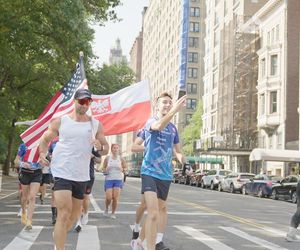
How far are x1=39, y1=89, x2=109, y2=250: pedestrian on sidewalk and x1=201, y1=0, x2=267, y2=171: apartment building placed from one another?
48.3 metres

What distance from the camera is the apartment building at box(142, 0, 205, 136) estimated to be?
106312 millimetres

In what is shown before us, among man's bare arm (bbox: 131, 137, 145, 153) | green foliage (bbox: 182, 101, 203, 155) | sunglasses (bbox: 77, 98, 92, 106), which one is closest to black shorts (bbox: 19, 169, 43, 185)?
man's bare arm (bbox: 131, 137, 145, 153)

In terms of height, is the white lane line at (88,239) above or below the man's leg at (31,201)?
below

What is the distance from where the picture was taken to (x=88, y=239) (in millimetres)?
9461

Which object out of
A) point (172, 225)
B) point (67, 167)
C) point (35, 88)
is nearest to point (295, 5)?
point (35, 88)

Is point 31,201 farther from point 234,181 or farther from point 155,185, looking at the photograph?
point 234,181

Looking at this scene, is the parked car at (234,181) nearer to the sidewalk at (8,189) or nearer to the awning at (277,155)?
the awning at (277,155)

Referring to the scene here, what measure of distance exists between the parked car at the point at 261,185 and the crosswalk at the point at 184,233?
19570 millimetres

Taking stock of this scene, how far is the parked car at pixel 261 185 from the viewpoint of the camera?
1217 inches

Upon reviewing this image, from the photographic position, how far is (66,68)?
2684 cm

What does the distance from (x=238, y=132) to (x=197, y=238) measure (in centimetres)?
5191

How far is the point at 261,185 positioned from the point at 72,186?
86.1 ft

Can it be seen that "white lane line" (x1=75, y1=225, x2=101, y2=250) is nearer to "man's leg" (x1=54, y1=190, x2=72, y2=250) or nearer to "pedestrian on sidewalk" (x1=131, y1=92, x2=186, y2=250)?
"pedestrian on sidewalk" (x1=131, y1=92, x2=186, y2=250)

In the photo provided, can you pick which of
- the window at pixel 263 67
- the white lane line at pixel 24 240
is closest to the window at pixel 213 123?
the window at pixel 263 67
